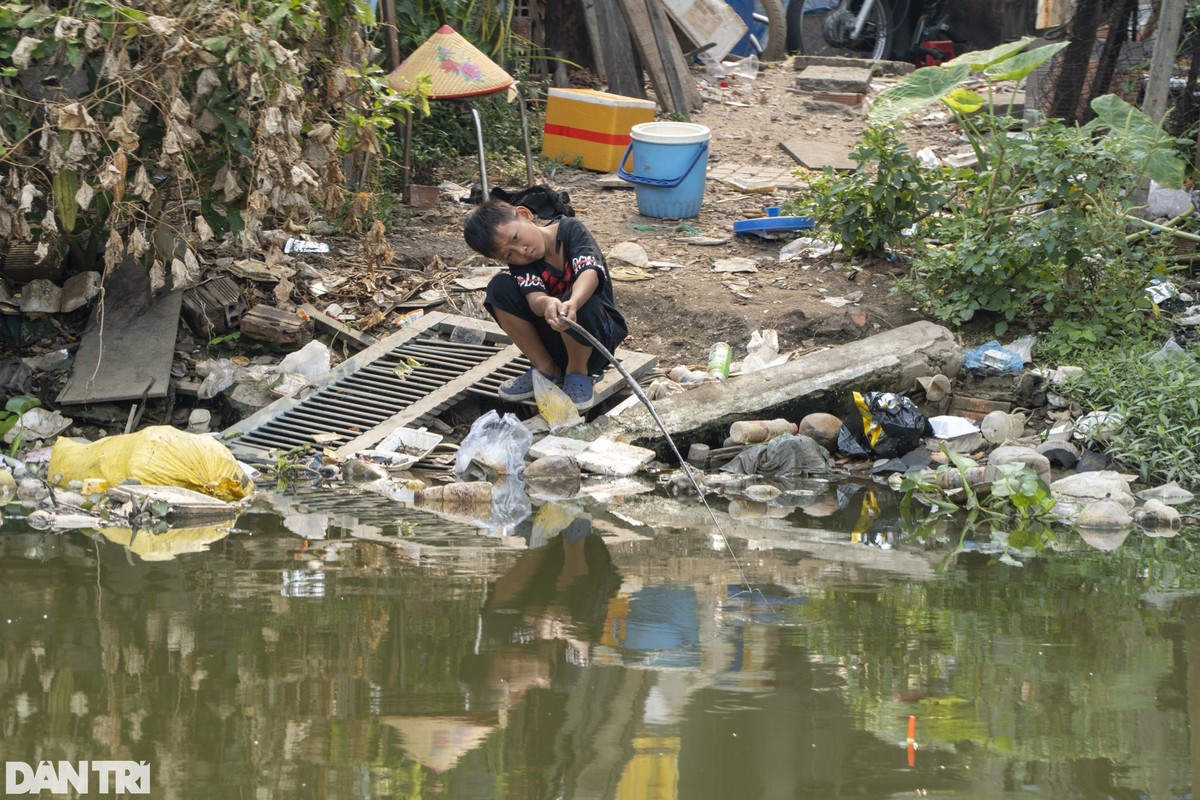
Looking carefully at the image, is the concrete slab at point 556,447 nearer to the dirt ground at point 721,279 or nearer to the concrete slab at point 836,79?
the dirt ground at point 721,279

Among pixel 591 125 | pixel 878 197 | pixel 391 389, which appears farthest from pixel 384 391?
pixel 591 125

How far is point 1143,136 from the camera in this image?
5.48m

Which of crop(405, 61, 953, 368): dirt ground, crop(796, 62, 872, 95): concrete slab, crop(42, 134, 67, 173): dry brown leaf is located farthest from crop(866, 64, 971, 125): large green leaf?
crop(796, 62, 872, 95): concrete slab

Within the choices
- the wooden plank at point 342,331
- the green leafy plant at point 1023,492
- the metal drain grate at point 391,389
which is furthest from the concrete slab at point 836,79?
the green leafy plant at point 1023,492

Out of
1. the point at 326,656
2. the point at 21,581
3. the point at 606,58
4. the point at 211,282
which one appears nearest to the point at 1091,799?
the point at 326,656

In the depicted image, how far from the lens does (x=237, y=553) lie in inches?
143

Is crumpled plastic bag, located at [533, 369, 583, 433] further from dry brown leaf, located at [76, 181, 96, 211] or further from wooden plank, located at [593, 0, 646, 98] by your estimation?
wooden plank, located at [593, 0, 646, 98]

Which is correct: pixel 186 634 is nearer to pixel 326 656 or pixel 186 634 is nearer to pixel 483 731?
pixel 326 656

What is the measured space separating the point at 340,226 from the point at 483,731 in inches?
189

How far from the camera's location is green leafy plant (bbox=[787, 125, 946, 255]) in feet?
19.7

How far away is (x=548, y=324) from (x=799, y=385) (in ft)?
3.47

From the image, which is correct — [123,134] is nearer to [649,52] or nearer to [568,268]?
[568,268]

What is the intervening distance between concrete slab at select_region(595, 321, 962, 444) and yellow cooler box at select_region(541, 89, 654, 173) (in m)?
3.60

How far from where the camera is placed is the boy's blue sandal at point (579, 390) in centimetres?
505
